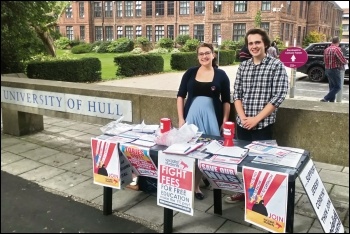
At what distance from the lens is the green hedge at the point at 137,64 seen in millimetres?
17031

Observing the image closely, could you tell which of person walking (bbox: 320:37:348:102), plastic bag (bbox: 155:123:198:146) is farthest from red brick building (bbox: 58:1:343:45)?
plastic bag (bbox: 155:123:198:146)

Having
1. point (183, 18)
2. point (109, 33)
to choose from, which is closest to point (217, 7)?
point (183, 18)

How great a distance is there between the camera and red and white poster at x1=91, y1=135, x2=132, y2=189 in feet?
10.5

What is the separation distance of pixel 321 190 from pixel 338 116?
0.74 meters

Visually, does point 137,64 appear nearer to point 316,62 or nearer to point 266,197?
point 316,62

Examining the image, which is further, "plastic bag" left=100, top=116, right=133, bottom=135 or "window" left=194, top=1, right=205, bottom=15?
"window" left=194, top=1, right=205, bottom=15

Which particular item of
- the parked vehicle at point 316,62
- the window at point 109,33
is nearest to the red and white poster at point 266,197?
the parked vehicle at point 316,62

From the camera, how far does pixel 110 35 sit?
3375cm

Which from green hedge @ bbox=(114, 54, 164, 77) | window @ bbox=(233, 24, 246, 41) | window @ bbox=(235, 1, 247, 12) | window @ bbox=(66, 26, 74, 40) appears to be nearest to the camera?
green hedge @ bbox=(114, 54, 164, 77)

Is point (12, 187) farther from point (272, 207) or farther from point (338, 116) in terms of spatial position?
point (338, 116)

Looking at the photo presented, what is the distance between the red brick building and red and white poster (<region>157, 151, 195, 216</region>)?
26422 mm

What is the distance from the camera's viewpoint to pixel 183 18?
34781 mm

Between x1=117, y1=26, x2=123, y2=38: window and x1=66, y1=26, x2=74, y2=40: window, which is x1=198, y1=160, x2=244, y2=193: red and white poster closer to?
x1=117, y1=26, x2=123, y2=38: window

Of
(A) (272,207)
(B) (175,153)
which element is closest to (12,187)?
(B) (175,153)
